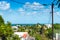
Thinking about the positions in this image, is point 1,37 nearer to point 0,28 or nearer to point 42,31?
point 0,28

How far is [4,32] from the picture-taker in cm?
3353

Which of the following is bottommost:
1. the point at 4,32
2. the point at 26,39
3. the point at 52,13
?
the point at 26,39

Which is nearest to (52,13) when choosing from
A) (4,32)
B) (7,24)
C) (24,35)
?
(4,32)

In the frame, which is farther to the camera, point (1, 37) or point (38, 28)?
point (38, 28)

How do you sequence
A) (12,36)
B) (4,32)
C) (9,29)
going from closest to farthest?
1. (4,32)
2. (9,29)
3. (12,36)

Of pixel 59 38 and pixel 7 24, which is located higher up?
pixel 7 24

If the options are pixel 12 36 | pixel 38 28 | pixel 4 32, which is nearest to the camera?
pixel 4 32

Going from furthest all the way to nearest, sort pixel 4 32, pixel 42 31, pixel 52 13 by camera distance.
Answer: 1. pixel 42 31
2. pixel 4 32
3. pixel 52 13

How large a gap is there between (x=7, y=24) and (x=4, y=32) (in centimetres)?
343

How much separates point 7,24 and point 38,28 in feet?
104

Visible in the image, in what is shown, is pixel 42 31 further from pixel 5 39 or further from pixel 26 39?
pixel 5 39

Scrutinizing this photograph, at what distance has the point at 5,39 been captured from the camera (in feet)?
113

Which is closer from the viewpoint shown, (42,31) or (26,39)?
(26,39)

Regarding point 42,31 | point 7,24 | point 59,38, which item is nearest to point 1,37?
point 7,24
